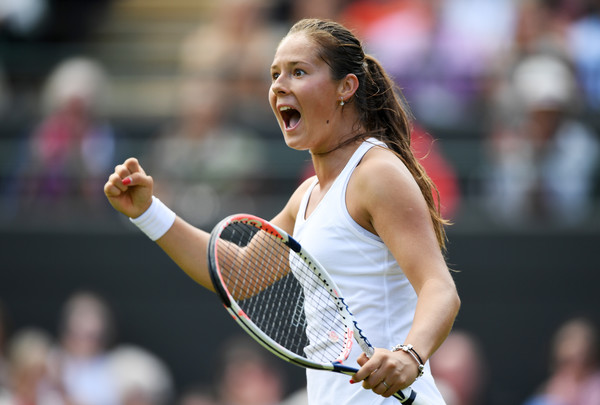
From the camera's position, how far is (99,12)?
11.0 metres

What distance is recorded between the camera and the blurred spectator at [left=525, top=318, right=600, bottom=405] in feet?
20.9

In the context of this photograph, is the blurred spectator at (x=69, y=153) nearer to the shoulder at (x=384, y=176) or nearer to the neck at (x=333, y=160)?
the neck at (x=333, y=160)

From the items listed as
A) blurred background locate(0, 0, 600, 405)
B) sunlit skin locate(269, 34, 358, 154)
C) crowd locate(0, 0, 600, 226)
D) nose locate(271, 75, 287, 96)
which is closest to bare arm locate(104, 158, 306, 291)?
sunlit skin locate(269, 34, 358, 154)

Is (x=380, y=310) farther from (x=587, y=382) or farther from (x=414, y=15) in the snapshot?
(x=414, y=15)

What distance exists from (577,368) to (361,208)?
3.73 meters

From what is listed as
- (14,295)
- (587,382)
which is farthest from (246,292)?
(14,295)

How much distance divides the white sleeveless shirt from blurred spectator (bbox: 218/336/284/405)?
340cm

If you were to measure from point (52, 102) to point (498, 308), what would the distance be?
159 inches

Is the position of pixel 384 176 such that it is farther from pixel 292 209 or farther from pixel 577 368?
pixel 577 368

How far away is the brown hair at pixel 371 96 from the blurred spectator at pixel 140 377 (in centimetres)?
378

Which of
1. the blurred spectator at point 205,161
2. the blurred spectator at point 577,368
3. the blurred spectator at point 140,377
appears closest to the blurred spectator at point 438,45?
the blurred spectator at point 205,161

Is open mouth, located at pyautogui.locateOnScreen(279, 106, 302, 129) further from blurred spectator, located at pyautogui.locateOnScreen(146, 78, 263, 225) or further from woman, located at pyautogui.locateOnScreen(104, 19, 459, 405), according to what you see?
blurred spectator, located at pyautogui.locateOnScreen(146, 78, 263, 225)

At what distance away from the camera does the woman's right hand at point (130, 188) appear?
11.4ft

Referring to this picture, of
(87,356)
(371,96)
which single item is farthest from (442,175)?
(371,96)
